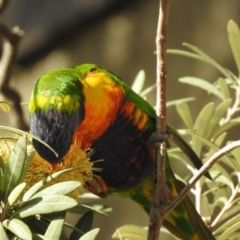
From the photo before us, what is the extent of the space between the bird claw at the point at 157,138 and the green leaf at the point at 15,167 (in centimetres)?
29

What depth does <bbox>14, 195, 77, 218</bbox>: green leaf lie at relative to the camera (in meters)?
0.61

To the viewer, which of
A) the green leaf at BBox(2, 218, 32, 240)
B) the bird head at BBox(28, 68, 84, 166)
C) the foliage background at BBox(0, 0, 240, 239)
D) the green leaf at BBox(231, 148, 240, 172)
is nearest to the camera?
the green leaf at BBox(2, 218, 32, 240)

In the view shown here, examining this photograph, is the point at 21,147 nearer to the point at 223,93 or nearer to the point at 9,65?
the point at 9,65

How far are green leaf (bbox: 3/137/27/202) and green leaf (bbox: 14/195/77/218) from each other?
0.04m

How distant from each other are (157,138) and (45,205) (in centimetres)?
35

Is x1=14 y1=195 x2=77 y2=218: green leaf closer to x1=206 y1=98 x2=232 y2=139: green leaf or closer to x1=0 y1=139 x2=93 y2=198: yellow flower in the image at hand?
x1=0 y1=139 x2=93 y2=198: yellow flower

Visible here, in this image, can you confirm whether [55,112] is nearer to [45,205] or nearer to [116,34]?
[45,205]

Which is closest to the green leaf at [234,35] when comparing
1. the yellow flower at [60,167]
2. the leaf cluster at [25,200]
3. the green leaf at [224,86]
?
the green leaf at [224,86]

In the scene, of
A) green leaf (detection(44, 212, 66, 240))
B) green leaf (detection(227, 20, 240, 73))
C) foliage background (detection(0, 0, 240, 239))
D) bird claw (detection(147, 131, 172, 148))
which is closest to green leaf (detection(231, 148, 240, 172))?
bird claw (detection(147, 131, 172, 148))

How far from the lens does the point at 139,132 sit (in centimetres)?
104

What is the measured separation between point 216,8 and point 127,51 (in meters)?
0.40

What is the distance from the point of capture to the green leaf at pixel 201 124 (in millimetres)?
1114

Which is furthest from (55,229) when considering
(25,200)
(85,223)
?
(85,223)

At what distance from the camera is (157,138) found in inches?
36.4
